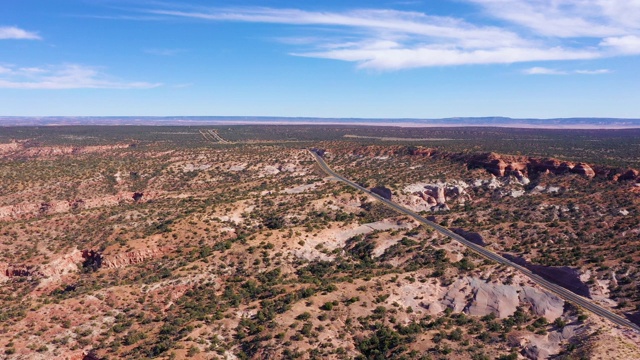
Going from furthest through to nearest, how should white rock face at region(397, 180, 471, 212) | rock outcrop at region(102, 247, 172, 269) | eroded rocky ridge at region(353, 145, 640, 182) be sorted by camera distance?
white rock face at region(397, 180, 471, 212) → eroded rocky ridge at region(353, 145, 640, 182) → rock outcrop at region(102, 247, 172, 269)

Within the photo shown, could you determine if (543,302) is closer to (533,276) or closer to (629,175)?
(533,276)

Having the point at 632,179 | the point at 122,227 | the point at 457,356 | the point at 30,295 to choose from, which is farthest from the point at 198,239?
the point at 632,179

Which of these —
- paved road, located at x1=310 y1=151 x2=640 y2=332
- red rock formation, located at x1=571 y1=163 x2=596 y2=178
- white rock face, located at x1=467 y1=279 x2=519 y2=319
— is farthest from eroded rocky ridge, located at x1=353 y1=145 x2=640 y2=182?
white rock face, located at x1=467 y1=279 x2=519 y2=319

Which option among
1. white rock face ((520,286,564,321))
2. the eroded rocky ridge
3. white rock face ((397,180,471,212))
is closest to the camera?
white rock face ((520,286,564,321))

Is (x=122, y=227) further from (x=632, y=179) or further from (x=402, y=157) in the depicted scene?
(x=632, y=179)

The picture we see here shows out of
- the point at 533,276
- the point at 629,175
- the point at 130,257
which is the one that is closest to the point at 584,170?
the point at 629,175

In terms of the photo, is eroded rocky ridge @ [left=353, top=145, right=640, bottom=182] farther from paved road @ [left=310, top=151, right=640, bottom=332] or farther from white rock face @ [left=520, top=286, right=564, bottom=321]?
white rock face @ [left=520, top=286, right=564, bottom=321]

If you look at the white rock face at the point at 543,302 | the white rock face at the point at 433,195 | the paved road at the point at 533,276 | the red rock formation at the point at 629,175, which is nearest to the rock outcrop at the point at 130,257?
the paved road at the point at 533,276

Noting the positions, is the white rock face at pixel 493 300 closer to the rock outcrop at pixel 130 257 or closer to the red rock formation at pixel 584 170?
the rock outcrop at pixel 130 257
